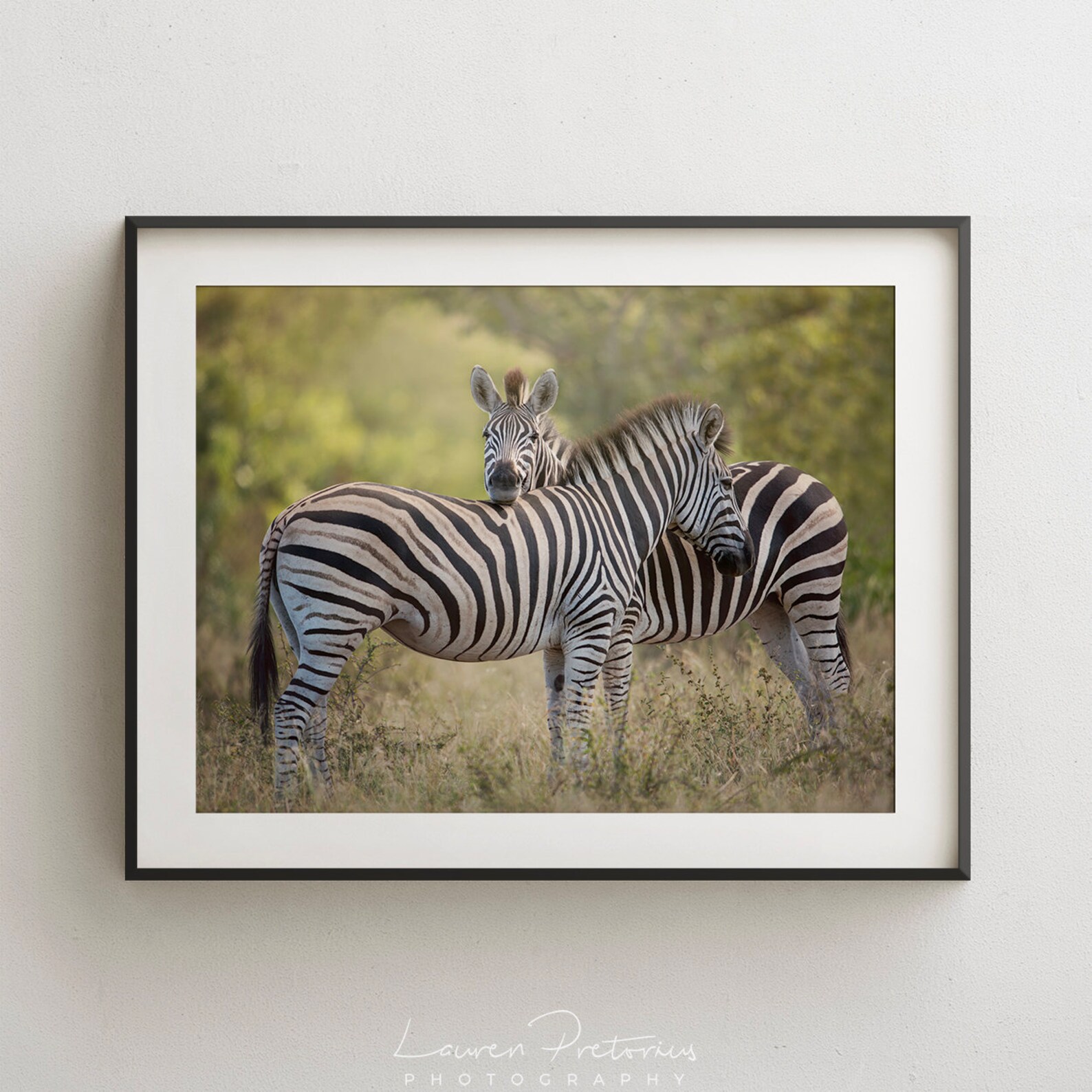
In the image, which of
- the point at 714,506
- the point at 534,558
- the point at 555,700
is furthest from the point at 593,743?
the point at 714,506

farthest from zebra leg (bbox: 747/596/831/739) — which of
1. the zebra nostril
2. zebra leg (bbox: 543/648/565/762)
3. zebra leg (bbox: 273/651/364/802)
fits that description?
zebra leg (bbox: 273/651/364/802)

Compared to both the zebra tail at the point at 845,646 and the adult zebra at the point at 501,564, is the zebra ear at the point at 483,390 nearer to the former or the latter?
the adult zebra at the point at 501,564

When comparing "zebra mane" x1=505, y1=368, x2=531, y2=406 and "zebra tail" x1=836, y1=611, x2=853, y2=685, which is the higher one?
"zebra mane" x1=505, y1=368, x2=531, y2=406

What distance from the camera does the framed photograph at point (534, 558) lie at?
1.36 meters

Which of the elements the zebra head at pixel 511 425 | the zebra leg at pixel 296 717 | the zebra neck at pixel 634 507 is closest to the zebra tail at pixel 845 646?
the zebra neck at pixel 634 507

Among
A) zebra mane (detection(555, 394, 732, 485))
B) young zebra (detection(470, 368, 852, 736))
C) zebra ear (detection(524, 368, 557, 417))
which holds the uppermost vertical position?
zebra ear (detection(524, 368, 557, 417))

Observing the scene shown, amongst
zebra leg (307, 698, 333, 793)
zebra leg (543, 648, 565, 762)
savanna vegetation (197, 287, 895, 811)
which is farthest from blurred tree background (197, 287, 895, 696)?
zebra leg (543, 648, 565, 762)

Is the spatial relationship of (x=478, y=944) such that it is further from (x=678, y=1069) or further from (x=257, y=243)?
(x=257, y=243)

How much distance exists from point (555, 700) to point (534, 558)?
8.1 inches

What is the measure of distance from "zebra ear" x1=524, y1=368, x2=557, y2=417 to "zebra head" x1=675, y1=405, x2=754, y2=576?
0.22 metres

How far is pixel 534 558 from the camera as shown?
140 centimetres

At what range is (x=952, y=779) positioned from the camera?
54.2 inches

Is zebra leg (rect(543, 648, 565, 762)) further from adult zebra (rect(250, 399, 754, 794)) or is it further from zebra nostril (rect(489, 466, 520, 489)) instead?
zebra nostril (rect(489, 466, 520, 489))

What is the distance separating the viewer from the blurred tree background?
1372 mm
